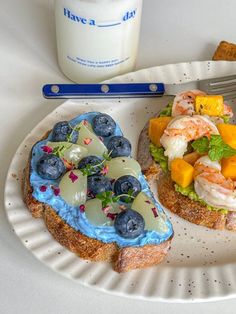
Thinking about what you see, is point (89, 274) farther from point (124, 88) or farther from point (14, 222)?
point (124, 88)

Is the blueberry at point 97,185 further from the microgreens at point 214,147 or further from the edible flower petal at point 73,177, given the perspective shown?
the microgreens at point 214,147

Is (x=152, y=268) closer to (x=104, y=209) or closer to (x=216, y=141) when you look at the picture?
(x=104, y=209)

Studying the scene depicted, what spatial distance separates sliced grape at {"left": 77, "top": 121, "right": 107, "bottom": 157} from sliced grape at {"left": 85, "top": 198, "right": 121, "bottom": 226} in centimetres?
18

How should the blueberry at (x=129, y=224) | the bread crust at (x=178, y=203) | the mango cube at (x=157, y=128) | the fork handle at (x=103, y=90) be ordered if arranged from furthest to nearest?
the fork handle at (x=103, y=90) < the mango cube at (x=157, y=128) < the bread crust at (x=178, y=203) < the blueberry at (x=129, y=224)

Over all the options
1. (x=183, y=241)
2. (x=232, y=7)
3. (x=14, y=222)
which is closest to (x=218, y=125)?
(x=183, y=241)

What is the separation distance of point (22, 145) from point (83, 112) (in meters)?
0.25

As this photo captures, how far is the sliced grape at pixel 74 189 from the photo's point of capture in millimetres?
1528

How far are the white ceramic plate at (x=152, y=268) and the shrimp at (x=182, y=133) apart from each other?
0.19 meters

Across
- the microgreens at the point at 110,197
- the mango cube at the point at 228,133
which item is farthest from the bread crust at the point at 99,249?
the mango cube at the point at 228,133

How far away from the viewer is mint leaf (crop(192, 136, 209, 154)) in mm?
1673

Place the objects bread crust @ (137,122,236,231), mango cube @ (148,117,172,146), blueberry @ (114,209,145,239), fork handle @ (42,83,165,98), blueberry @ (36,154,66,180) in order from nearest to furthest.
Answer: blueberry @ (114,209,145,239) < blueberry @ (36,154,66,180) < bread crust @ (137,122,236,231) < mango cube @ (148,117,172,146) < fork handle @ (42,83,165,98)

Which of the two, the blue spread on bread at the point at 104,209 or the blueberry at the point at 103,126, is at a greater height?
the blueberry at the point at 103,126

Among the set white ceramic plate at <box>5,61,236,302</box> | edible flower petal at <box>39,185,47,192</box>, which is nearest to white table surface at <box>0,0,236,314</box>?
white ceramic plate at <box>5,61,236,302</box>

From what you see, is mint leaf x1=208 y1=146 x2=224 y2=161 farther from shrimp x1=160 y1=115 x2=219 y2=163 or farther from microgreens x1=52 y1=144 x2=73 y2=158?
microgreens x1=52 y1=144 x2=73 y2=158
